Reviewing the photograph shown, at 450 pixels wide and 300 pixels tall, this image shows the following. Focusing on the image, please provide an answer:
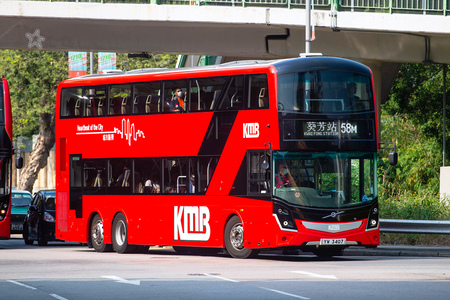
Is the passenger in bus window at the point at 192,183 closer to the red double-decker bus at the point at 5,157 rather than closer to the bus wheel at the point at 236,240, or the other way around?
the bus wheel at the point at 236,240

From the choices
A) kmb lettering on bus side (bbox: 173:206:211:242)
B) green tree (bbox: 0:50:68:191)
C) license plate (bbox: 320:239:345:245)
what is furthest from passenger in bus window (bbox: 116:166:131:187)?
green tree (bbox: 0:50:68:191)

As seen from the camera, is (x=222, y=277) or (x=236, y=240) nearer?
(x=222, y=277)

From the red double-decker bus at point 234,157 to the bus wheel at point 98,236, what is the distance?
0.03 meters

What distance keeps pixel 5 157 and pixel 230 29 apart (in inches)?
304

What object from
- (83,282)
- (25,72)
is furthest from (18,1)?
(25,72)

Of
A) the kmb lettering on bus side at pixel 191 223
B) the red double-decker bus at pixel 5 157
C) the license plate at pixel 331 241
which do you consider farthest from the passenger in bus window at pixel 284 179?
the red double-decker bus at pixel 5 157

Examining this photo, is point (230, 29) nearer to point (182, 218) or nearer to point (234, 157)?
point (182, 218)

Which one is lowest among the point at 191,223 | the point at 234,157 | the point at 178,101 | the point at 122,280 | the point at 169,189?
the point at 122,280

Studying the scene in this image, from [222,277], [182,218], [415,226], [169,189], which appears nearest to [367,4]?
[415,226]

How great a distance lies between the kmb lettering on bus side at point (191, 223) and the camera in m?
20.8

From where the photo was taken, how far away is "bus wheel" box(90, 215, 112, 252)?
23609 millimetres

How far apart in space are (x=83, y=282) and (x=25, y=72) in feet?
112

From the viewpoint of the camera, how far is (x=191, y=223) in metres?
21.1

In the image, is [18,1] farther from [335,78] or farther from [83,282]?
[83,282]
